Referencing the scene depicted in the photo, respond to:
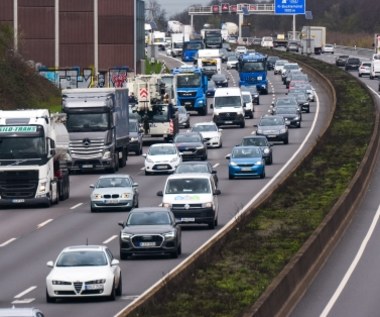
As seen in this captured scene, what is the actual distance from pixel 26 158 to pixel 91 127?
1050cm

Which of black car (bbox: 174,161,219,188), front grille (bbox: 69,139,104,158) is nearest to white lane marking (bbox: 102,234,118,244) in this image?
black car (bbox: 174,161,219,188)

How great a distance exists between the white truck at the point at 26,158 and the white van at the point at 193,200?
7.17 metres

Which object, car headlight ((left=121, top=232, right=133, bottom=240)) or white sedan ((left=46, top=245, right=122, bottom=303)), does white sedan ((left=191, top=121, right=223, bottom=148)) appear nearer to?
car headlight ((left=121, top=232, right=133, bottom=240))

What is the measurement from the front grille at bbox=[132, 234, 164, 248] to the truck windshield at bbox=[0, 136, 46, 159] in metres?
14.1

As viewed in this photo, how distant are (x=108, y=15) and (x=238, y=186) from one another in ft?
226

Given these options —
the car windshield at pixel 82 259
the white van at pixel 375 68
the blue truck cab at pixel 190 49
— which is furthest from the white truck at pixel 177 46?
the car windshield at pixel 82 259

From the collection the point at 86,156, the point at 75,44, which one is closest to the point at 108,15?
the point at 75,44

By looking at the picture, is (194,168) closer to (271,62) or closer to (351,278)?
(351,278)

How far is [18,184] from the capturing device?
50.8 m

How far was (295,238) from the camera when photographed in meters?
38.3

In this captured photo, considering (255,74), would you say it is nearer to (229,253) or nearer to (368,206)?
(368,206)

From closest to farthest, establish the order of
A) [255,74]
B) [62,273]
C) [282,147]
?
[62,273] → [282,147] → [255,74]

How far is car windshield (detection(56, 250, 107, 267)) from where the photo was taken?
1196 inches

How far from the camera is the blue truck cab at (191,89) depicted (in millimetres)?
95750
